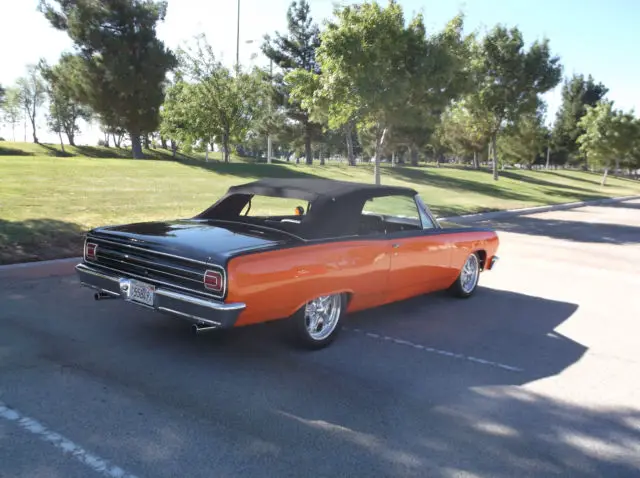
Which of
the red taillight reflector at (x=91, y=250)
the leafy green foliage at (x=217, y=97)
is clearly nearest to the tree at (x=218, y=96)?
the leafy green foliage at (x=217, y=97)

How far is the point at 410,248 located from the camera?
5.53m

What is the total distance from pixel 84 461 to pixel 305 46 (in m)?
41.1

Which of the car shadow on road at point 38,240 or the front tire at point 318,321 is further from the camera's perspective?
the car shadow on road at point 38,240

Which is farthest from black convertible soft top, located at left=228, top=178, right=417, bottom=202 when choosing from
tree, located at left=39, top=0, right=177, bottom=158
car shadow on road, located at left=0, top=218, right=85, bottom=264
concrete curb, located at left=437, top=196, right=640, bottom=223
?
tree, located at left=39, top=0, right=177, bottom=158

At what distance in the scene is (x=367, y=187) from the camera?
5500 mm

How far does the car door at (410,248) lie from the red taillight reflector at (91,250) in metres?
2.59

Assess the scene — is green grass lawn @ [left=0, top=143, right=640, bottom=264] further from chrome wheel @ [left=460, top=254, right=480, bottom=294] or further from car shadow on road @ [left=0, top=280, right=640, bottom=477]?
chrome wheel @ [left=460, top=254, right=480, bottom=294]

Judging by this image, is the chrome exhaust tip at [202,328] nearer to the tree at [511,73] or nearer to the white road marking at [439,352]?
the white road marking at [439,352]

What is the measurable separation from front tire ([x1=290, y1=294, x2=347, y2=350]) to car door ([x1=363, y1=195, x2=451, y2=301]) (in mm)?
686

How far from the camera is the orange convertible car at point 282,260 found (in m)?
4.04

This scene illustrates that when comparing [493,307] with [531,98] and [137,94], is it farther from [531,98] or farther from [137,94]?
[137,94]

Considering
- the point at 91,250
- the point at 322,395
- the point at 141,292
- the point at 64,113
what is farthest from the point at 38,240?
the point at 64,113

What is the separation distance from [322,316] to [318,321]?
0.06 meters

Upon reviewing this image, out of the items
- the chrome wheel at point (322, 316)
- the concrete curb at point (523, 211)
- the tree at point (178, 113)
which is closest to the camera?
the chrome wheel at point (322, 316)
